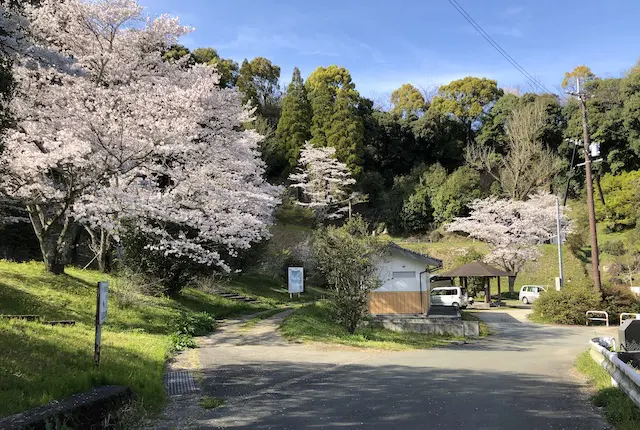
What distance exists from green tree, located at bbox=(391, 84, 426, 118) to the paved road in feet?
136

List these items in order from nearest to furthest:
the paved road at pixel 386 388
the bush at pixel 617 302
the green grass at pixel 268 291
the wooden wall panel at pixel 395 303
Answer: the paved road at pixel 386 388 < the wooden wall panel at pixel 395 303 < the bush at pixel 617 302 < the green grass at pixel 268 291

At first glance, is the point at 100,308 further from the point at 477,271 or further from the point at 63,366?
the point at 477,271

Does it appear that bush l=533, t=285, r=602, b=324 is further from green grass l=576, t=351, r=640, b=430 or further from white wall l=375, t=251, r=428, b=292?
green grass l=576, t=351, r=640, b=430

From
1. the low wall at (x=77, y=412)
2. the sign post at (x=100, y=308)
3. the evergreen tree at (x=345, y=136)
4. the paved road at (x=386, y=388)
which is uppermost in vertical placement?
the evergreen tree at (x=345, y=136)

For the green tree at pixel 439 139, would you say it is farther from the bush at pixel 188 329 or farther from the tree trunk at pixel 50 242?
the tree trunk at pixel 50 242

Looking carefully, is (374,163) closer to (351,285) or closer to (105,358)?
(351,285)

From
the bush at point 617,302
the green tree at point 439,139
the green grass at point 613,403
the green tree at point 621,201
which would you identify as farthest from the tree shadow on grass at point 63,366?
the green tree at point 439,139

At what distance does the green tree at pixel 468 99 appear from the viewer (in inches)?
2039

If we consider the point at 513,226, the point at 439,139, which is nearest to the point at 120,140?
the point at 513,226

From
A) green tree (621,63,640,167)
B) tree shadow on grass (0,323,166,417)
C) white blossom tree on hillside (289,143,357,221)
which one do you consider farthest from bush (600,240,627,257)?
tree shadow on grass (0,323,166,417)

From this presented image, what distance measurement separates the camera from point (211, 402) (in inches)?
273

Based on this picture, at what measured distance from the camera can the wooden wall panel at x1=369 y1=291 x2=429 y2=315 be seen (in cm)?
2136

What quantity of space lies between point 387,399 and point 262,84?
5142 centimetres

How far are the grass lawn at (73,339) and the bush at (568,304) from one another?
15144 millimetres
